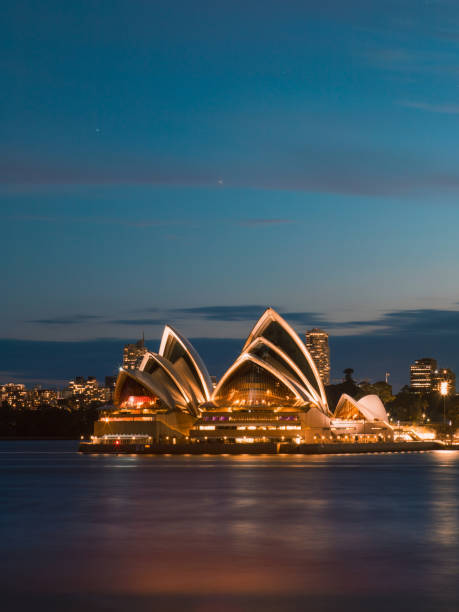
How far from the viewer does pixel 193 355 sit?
370ft

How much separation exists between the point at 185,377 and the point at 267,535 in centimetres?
8589

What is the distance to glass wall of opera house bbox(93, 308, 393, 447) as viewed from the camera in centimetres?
11094

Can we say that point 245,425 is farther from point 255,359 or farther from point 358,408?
point 358,408

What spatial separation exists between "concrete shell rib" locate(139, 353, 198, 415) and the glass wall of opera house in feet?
0.38

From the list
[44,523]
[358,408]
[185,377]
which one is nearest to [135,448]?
[185,377]

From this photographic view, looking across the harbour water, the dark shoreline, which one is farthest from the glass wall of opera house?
the harbour water

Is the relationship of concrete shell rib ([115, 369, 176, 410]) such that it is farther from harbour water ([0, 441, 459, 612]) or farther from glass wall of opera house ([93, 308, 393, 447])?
harbour water ([0, 441, 459, 612])

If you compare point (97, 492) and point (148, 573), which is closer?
point (148, 573)

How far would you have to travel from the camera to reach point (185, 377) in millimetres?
114312

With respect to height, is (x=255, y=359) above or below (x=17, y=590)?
above

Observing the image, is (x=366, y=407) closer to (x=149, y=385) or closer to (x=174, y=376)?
(x=174, y=376)

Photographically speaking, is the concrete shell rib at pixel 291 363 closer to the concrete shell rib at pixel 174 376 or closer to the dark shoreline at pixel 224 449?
the dark shoreline at pixel 224 449

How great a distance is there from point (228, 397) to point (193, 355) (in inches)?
275

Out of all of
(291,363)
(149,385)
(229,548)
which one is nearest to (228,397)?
Answer: (291,363)
